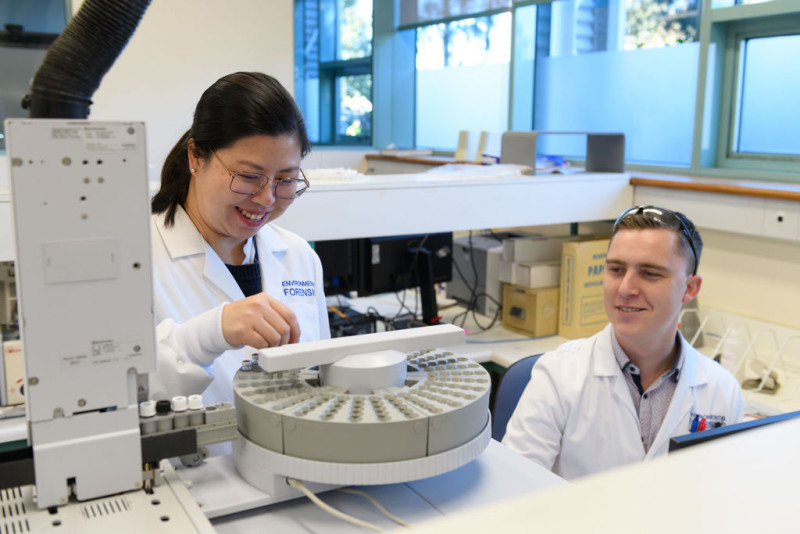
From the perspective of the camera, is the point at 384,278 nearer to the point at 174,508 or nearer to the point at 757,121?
the point at 757,121

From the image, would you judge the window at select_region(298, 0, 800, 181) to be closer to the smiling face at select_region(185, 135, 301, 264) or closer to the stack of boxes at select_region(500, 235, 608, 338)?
the stack of boxes at select_region(500, 235, 608, 338)

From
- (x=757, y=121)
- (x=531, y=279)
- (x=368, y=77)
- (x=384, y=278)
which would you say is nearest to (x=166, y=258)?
(x=384, y=278)

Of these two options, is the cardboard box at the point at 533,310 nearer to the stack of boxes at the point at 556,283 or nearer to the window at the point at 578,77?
the stack of boxes at the point at 556,283

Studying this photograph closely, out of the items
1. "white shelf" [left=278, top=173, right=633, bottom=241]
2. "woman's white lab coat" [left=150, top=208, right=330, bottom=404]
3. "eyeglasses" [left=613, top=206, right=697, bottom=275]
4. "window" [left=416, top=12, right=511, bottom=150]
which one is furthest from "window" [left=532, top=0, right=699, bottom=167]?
"woman's white lab coat" [left=150, top=208, right=330, bottom=404]

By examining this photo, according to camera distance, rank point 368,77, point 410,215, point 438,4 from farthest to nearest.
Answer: point 368,77
point 438,4
point 410,215

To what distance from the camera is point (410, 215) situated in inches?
94.0

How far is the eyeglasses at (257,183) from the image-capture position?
1.28 meters

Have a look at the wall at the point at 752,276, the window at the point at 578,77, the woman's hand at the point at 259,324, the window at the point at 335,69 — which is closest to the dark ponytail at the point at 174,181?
the woman's hand at the point at 259,324

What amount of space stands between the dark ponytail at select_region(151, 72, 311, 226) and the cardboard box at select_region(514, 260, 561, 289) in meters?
1.65

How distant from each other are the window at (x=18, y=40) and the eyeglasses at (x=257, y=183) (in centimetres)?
356

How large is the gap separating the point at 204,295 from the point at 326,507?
0.72 m

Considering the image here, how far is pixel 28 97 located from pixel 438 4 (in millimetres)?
4887

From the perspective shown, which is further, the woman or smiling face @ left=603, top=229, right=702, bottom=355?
smiling face @ left=603, top=229, right=702, bottom=355

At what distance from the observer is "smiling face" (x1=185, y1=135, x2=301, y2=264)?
4.19ft
